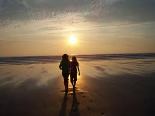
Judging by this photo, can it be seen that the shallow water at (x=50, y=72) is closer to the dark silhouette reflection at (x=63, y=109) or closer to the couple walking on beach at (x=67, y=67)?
the couple walking on beach at (x=67, y=67)

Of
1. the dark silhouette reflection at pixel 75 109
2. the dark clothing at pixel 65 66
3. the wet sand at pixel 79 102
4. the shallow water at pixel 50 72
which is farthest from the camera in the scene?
the shallow water at pixel 50 72

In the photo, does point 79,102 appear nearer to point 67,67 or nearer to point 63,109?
point 63,109

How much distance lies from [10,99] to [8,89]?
3.19 m

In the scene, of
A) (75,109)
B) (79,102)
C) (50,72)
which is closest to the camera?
(75,109)

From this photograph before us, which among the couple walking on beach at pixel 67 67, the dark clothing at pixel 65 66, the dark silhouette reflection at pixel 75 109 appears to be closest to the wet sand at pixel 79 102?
the dark silhouette reflection at pixel 75 109

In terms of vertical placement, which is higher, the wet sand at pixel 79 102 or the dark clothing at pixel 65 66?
Answer: the dark clothing at pixel 65 66

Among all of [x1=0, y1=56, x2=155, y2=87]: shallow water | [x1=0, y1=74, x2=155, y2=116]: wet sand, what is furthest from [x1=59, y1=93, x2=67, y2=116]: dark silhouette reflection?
[x1=0, y1=56, x2=155, y2=87]: shallow water

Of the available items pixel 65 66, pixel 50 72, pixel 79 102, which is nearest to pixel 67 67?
pixel 65 66

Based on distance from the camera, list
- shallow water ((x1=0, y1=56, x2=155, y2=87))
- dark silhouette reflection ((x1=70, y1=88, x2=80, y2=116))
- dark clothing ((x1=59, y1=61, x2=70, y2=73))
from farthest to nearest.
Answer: shallow water ((x1=0, y1=56, x2=155, y2=87)) → dark clothing ((x1=59, y1=61, x2=70, y2=73)) → dark silhouette reflection ((x1=70, y1=88, x2=80, y2=116))

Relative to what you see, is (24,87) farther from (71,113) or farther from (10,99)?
(71,113)

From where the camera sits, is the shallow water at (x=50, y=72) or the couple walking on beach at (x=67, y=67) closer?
the couple walking on beach at (x=67, y=67)

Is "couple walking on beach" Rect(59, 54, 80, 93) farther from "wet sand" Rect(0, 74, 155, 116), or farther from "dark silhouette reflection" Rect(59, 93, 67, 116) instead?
"dark silhouette reflection" Rect(59, 93, 67, 116)

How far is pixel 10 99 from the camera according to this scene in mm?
13648

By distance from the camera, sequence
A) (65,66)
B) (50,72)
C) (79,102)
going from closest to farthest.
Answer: (79,102) → (65,66) → (50,72)
